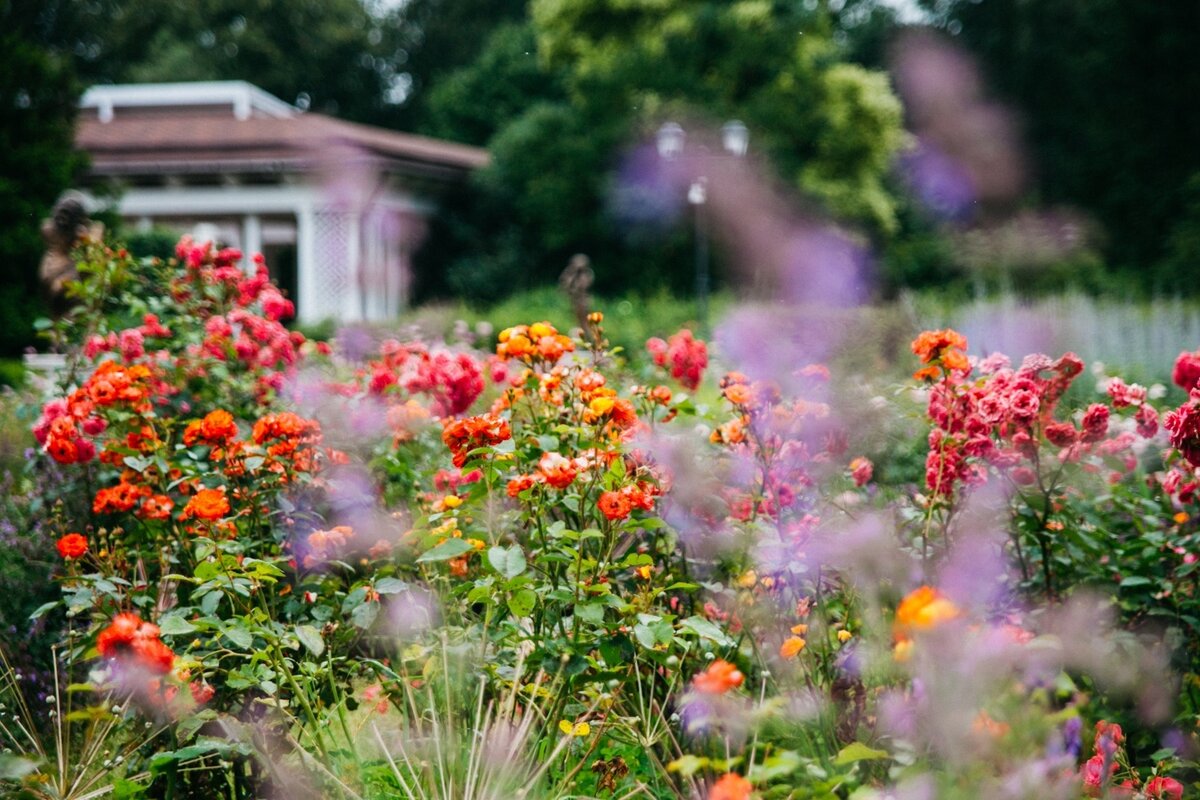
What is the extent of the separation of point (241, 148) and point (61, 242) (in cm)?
1176

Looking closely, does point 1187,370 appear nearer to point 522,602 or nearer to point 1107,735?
point 1107,735

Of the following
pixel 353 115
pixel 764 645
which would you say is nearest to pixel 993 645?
pixel 764 645

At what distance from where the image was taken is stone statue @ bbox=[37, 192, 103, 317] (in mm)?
5320

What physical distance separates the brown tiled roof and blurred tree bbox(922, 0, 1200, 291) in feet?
34.5

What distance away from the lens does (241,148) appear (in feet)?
54.0

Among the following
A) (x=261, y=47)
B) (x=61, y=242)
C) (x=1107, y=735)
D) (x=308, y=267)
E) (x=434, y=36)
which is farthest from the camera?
(x=434, y=36)

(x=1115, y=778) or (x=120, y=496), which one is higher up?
(x=120, y=496)

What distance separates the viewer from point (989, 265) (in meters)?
15.6

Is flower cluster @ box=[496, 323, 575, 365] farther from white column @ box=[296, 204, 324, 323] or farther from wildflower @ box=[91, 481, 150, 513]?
white column @ box=[296, 204, 324, 323]

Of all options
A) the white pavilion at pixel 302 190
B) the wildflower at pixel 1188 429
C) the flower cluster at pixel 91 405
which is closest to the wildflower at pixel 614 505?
the wildflower at pixel 1188 429

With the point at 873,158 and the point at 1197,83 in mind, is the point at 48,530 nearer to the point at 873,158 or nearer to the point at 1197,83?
the point at 873,158

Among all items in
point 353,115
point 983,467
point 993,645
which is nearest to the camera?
→ point 993,645

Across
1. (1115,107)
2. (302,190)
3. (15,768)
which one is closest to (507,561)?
(15,768)

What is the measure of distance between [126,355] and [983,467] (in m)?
2.42
